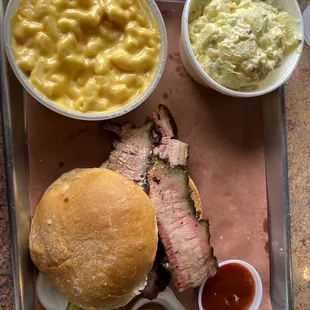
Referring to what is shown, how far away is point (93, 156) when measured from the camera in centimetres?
194

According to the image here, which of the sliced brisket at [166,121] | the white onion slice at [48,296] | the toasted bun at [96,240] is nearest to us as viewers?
the toasted bun at [96,240]

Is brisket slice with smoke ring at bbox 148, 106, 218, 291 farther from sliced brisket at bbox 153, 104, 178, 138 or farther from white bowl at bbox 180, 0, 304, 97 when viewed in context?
white bowl at bbox 180, 0, 304, 97

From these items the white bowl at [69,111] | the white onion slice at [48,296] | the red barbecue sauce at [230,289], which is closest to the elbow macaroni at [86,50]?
the white bowl at [69,111]

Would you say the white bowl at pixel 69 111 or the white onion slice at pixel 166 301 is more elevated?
the white bowl at pixel 69 111

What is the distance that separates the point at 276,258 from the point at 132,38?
1.03 m

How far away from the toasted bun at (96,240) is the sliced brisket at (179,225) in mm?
122

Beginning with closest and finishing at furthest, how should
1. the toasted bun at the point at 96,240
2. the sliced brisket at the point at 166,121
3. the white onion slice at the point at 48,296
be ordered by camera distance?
the toasted bun at the point at 96,240, the white onion slice at the point at 48,296, the sliced brisket at the point at 166,121

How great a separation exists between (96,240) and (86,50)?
0.65 meters

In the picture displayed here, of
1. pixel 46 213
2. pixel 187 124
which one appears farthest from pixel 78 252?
pixel 187 124

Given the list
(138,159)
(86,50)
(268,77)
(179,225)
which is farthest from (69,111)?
(268,77)

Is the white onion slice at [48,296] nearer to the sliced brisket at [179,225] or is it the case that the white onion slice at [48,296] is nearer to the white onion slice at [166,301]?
the white onion slice at [166,301]

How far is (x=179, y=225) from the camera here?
185 cm

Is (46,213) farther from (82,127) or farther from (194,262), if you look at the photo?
(194,262)

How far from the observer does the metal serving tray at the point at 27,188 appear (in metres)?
1.76
